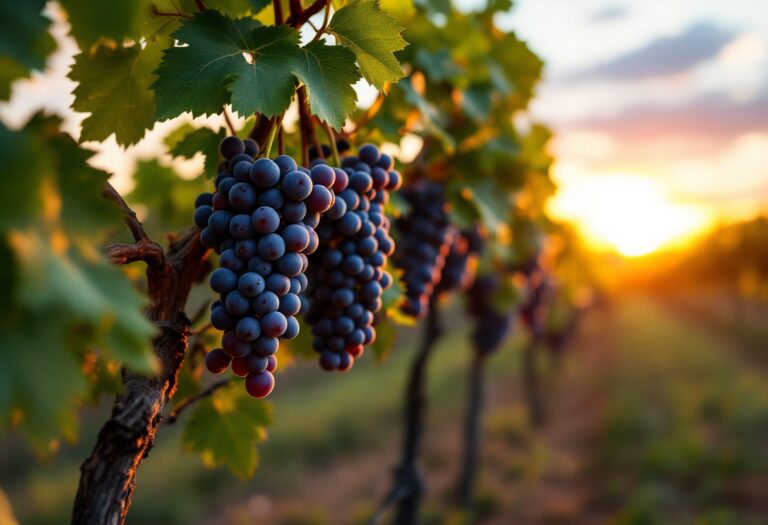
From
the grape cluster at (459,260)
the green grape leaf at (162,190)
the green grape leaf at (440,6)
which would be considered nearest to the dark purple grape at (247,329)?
the green grape leaf at (440,6)

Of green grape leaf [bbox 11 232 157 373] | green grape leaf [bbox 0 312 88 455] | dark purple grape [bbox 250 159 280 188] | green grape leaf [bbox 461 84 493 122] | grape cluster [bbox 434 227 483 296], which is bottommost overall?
green grape leaf [bbox 0 312 88 455]

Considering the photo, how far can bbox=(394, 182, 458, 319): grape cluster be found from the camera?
110 inches

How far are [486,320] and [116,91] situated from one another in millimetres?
4905

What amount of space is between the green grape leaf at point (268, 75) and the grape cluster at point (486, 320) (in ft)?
13.7

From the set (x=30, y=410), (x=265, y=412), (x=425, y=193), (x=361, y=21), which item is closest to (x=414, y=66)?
(x=425, y=193)

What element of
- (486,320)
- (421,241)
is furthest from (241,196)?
(486,320)

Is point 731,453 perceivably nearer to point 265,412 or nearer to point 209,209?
point 265,412

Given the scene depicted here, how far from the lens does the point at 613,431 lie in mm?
10750

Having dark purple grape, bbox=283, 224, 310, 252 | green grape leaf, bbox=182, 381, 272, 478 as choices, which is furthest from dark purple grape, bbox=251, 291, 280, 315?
green grape leaf, bbox=182, 381, 272, 478

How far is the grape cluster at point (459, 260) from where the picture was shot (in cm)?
386

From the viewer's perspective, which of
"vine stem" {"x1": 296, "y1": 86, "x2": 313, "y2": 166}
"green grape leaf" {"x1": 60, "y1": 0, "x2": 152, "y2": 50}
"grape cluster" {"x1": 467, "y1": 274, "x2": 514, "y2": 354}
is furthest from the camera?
"grape cluster" {"x1": 467, "y1": 274, "x2": 514, "y2": 354}

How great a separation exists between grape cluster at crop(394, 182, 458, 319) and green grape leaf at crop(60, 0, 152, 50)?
1855mm

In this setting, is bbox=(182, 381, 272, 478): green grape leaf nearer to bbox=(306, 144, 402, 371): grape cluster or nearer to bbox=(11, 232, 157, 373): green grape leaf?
bbox=(306, 144, 402, 371): grape cluster

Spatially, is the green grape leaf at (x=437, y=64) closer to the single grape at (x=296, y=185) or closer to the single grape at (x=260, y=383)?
the single grape at (x=296, y=185)
